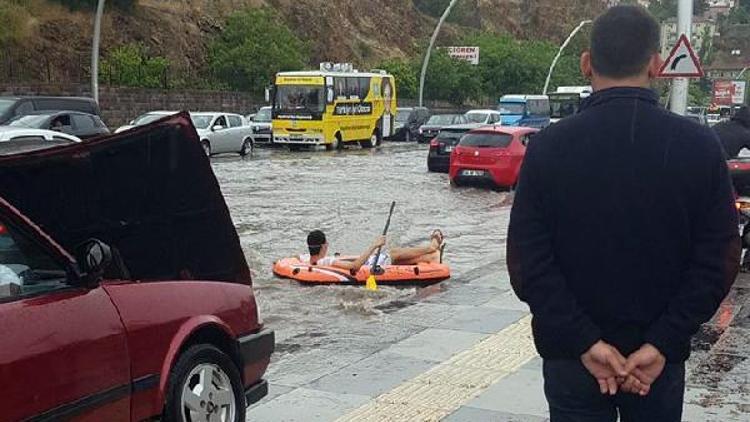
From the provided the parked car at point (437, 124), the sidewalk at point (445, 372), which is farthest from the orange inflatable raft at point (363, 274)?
the parked car at point (437, 124)

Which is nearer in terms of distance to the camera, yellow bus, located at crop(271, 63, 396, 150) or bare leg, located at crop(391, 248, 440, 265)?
bare leg, located at crop(391, 248, 440, 265)

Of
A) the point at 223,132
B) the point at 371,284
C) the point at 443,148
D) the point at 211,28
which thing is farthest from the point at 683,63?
the point at 211,28

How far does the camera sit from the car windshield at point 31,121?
65.5 ft

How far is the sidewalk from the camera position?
18.5ft

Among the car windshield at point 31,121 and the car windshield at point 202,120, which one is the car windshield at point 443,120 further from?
the car windshield at point 31,121

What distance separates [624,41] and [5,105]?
22.0 m

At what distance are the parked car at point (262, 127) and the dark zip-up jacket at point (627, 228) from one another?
34950 mm

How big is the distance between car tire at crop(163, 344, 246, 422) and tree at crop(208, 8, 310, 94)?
4056 centimetres

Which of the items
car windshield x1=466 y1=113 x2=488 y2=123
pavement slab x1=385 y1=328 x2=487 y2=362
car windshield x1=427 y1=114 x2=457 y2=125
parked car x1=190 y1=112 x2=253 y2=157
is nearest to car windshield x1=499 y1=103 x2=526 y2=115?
car windshield x1=427 y1=114 x2=457 y2=125

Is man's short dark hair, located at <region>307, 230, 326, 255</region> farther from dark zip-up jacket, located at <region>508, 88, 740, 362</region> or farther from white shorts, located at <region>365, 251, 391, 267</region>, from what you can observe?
dark zip-up jacket, located at <region>508, 88, 740, 362</region>

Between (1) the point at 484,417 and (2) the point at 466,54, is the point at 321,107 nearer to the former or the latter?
(2) the point at 466,54

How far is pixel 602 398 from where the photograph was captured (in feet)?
9.32

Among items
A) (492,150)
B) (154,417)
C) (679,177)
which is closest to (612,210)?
(679,177)

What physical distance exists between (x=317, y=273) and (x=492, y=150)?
12.1m
